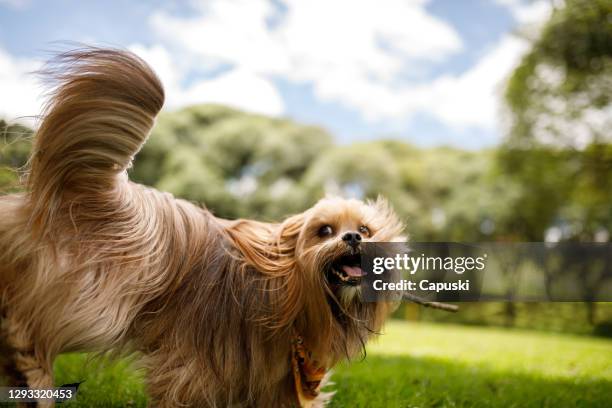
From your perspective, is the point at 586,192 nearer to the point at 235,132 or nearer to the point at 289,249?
the point at 289,249

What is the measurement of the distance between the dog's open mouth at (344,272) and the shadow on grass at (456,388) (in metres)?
1.31

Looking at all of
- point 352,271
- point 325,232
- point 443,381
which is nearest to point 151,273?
point 325,232

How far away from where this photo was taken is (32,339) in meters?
2.61

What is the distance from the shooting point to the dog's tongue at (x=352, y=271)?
2.83 metres

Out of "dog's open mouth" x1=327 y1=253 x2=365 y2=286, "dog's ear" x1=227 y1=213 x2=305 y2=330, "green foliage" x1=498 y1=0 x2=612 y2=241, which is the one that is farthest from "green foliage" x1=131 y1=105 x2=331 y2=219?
"dog's open mouth" x1=327 y1=253 x2=365 y2=286

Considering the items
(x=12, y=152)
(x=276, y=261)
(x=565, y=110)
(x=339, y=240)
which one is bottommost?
(x=276, y=261)

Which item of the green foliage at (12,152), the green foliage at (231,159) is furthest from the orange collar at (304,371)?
the green foliage at (231,159)

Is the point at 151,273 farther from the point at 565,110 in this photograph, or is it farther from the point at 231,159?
the point at 231,159

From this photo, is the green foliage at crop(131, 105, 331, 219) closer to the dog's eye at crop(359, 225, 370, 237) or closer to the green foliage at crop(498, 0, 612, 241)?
the green foliage at crop(498, 0, 612, 241)

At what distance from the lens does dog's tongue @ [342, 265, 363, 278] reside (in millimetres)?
2834

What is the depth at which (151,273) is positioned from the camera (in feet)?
9.10

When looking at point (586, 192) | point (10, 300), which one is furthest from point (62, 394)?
point (586, 192)

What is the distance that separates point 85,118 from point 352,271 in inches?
62.9

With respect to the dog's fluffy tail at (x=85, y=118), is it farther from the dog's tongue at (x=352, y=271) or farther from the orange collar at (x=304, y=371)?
the orange collar at (x=304, y=371)
